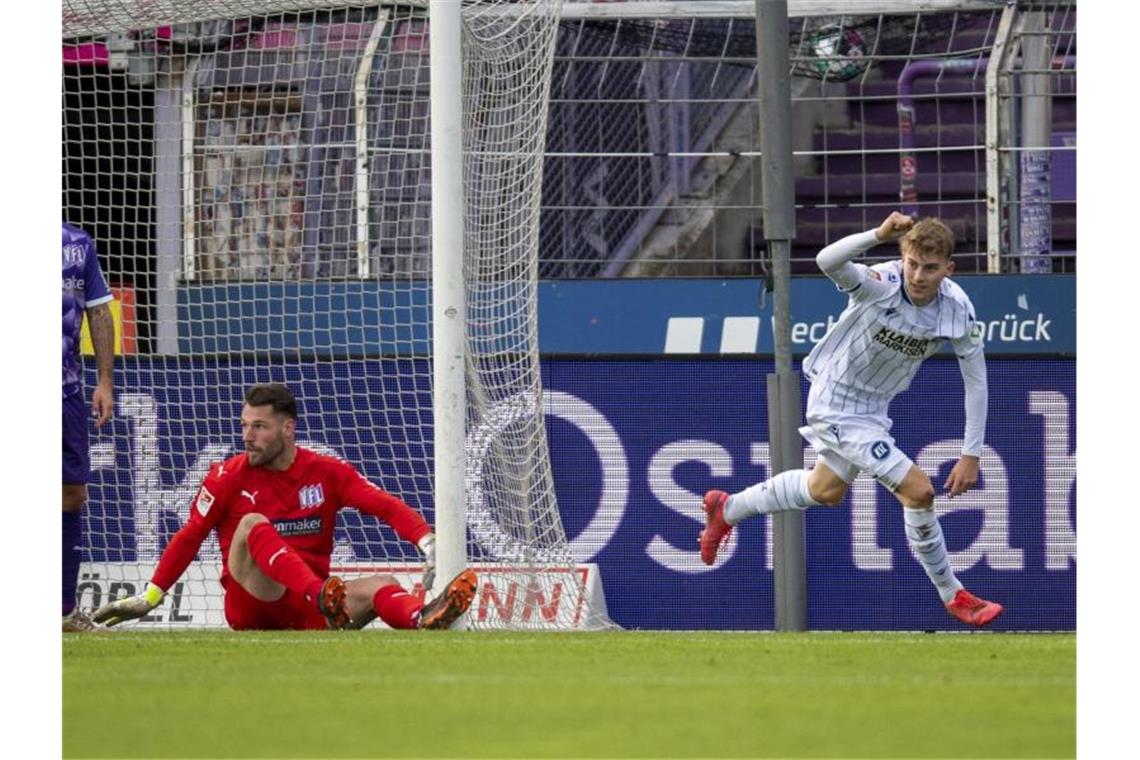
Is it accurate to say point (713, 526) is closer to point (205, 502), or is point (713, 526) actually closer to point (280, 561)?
point (280, 561)

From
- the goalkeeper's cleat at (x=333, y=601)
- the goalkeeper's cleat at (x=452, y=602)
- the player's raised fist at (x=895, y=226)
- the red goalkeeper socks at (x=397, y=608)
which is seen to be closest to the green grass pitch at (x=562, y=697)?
the goalkeeper's cleat at (x=333, y=601)

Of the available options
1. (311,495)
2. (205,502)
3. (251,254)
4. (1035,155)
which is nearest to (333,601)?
(311,495)

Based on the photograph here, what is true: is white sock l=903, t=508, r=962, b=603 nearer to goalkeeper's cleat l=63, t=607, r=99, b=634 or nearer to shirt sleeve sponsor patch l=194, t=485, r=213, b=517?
shirt sleeve sponsor patch l=194, t=485, r=213, b=517

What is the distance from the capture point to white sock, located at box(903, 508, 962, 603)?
8.42m

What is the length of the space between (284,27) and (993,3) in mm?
3794

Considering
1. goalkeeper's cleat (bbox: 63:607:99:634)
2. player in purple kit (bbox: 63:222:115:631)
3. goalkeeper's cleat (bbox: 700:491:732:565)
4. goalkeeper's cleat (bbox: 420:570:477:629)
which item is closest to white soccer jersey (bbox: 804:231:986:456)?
goalkeeper's cleat (bbox: 700:491:732:565)

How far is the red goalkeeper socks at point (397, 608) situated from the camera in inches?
317

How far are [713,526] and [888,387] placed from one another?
36.5 inches

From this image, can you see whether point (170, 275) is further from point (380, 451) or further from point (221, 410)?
point (380, 451)

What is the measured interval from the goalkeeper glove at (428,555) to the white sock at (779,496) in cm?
127

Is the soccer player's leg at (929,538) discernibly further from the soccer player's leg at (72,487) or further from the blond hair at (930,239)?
the soccer player's leg at (72,487)

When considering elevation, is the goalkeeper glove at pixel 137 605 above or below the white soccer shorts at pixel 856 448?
below

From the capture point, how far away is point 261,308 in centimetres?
1126
